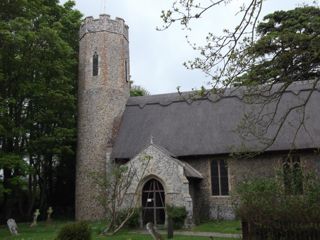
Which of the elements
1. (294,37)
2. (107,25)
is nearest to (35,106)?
(107,25)

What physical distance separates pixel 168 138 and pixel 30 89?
28.1ft

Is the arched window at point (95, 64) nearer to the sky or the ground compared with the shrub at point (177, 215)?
nearer to the sky

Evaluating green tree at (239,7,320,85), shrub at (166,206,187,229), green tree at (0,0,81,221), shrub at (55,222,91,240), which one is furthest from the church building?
green tree at (239,7,320,85)

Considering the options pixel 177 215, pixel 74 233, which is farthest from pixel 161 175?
pixel 74 233

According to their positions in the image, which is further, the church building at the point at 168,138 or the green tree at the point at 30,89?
the green tree at the point at 30,89

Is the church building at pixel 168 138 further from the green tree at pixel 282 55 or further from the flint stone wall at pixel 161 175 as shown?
the green tree at pixel 282 55

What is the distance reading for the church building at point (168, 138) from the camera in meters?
21.1

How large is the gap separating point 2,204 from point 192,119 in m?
14.1

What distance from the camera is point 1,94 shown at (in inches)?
944

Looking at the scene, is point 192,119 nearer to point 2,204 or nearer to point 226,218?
point 226,218

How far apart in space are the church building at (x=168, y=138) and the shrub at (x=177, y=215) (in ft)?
0.91

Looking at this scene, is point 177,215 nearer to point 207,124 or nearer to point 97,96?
point 207,124

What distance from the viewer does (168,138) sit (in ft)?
80.5

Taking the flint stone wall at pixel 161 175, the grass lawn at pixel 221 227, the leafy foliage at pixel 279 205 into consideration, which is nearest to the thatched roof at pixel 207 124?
the flint stone wall at pixel 161 175
